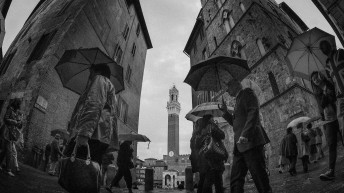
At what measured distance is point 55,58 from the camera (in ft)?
32.6

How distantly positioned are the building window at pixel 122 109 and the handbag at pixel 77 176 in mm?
13410

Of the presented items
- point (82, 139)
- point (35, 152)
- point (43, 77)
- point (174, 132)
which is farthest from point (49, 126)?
point (174, 132)

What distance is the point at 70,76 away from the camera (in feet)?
13.4

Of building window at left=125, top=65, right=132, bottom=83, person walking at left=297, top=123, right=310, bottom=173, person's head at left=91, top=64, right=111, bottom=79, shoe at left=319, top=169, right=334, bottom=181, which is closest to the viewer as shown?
person's head at left=91, top=64, right=111, bottom=79

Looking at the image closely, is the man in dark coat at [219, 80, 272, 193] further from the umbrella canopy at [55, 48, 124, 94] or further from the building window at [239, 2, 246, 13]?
the building window at [239, 2, 246, 13]

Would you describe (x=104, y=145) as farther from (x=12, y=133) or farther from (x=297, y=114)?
(x=297, y=114)

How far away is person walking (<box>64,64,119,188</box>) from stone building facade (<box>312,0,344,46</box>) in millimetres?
12940

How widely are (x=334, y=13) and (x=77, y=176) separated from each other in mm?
14169

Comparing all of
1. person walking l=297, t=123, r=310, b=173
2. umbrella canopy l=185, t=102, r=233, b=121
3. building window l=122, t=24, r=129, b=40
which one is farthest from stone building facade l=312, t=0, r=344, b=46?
building window l=122, t=24, r=129, b=40

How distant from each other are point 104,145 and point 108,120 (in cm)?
34

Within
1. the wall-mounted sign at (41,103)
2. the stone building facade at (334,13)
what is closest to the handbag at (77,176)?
the wall-mounted sign at (41,103)

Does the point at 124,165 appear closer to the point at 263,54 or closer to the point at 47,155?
the point at 47,155

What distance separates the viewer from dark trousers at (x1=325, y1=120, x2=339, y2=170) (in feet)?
11.3

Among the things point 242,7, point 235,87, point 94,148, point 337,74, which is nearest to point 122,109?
point 242,7
